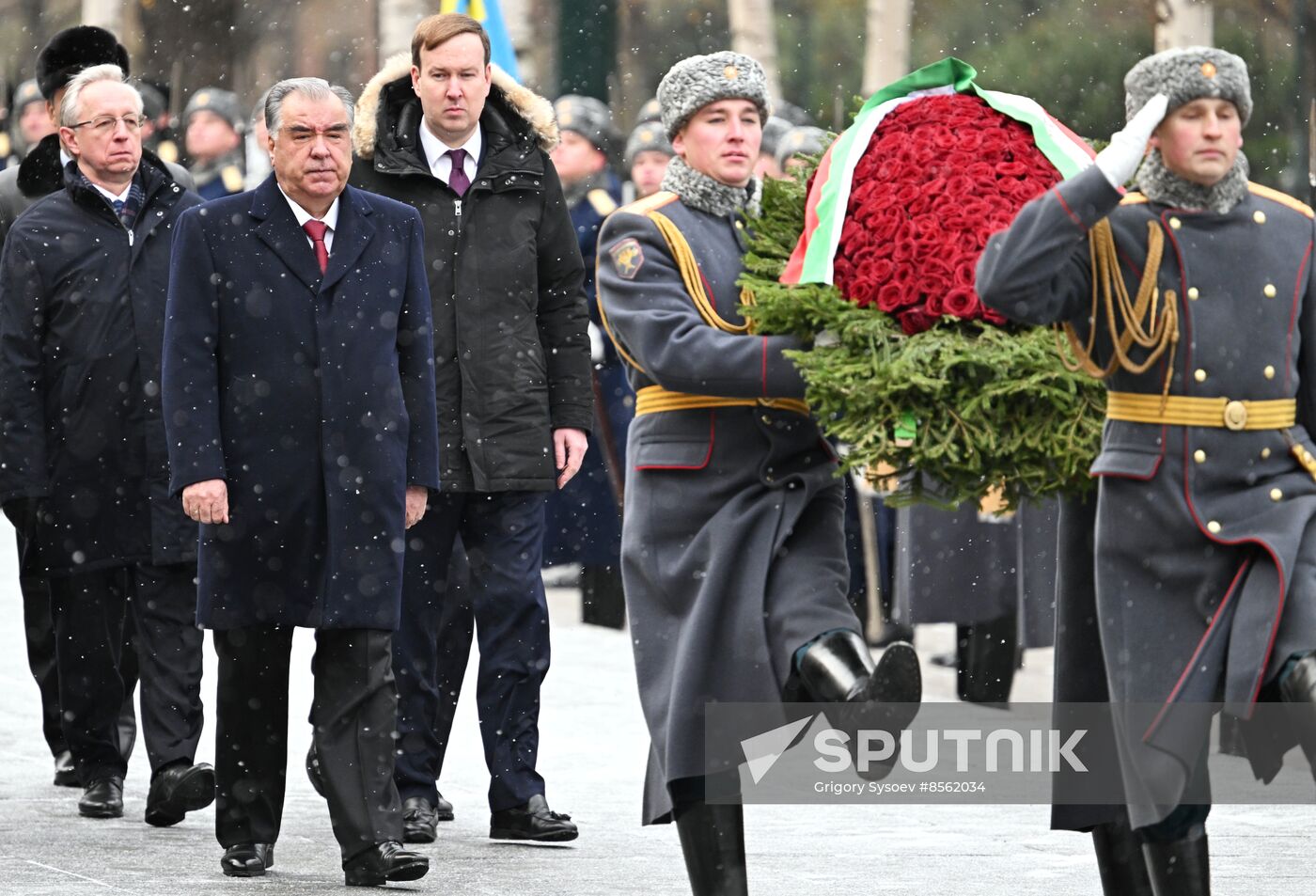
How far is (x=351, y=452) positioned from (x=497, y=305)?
1196 mm

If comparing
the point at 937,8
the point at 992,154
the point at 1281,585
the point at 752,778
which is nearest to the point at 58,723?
the point at 752,778

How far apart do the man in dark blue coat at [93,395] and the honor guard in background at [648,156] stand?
4771mm

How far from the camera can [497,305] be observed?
887 cm

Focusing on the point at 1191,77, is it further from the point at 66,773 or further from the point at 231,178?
the point at 231,178

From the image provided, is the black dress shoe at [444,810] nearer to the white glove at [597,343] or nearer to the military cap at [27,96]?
the white glove at [597,343]

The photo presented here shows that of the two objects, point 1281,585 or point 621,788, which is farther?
point 621,788

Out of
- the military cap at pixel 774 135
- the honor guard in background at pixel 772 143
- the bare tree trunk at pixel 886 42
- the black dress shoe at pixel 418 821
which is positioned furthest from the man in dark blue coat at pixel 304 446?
the bare tree trunk at pixel 886 42

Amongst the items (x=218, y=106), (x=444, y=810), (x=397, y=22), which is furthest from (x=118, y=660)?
(x=397, y=22)

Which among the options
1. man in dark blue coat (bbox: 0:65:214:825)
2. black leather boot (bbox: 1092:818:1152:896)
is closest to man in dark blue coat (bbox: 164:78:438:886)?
man in dark blue coat (bbox: 0:65:214:825)

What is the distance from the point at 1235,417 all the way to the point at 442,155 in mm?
3218

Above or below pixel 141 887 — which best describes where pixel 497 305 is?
above

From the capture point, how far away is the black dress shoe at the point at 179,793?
8789mm

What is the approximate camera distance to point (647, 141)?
14.2 m

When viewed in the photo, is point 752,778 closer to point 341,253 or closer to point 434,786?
point 434,786
